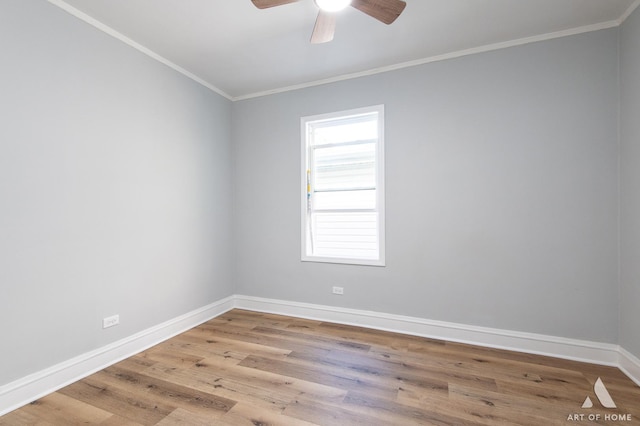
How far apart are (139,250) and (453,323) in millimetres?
3249

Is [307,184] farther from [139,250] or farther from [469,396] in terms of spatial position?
[469,396]

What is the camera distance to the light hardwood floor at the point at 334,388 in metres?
1.81

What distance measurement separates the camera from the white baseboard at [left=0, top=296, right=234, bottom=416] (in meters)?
1.91

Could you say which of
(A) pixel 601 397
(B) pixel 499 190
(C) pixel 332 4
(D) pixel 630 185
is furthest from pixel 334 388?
(D) pixel 630 185

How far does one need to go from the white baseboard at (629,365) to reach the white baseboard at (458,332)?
2.4 inches

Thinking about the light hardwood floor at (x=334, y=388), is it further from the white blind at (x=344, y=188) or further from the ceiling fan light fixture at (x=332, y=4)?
the ceiling fan light fixture at (x=332, y=4)

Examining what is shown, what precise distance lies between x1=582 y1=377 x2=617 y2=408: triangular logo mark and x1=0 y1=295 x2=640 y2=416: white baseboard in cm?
31

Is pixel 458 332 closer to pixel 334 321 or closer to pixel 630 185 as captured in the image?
pixel 334 321

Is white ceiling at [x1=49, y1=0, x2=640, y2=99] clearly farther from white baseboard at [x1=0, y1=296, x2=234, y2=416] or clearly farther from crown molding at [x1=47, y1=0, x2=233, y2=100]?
white baseboard at [x1=0, y1=296, x2=234, y2=416]

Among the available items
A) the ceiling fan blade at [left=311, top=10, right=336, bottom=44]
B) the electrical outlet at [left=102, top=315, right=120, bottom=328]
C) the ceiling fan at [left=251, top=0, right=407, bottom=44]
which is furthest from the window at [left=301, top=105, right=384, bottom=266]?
the electrical outlet at [left=102, top=315, right=120, bottom=328]

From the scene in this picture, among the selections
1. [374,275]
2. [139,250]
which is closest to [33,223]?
[139,250]

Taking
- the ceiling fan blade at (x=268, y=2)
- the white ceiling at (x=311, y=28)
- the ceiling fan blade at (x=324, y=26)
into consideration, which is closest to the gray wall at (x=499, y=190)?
the white ceiling at (x=311, y=28)

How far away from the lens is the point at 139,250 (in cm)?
277

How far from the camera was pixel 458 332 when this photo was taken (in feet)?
9.55
